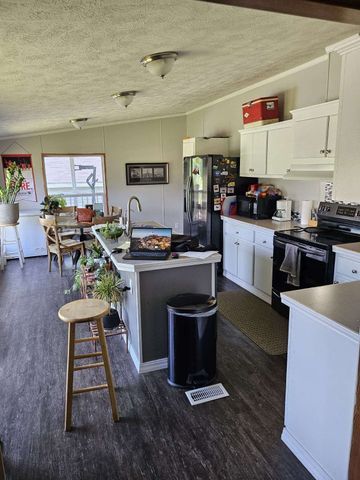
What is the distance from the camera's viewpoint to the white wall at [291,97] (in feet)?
11.8

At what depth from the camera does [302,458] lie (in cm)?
192

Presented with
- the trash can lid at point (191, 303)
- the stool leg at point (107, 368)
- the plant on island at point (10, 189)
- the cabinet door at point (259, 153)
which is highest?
the cabinet door at point (259, 153)

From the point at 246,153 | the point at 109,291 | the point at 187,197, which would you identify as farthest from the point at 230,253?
the point at 109,291

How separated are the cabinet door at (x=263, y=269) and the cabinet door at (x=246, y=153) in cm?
123

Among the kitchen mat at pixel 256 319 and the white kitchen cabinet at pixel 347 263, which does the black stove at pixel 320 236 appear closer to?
the white kitchen cabinet at pixel 347 263

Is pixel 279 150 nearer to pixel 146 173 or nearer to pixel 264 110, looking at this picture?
pixel 264 110

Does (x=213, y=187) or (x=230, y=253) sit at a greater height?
(x=213, y=187)

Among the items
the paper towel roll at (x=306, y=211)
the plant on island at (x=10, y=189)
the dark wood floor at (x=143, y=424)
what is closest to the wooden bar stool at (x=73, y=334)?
the dark wood floor at (x=143, y=424)

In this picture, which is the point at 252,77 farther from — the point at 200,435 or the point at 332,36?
the point at 200,435

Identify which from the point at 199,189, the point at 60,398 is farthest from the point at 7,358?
the point at 199,189

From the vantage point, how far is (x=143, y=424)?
2.25 metres

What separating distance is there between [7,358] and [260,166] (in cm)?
358

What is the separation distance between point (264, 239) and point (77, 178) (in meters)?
4.22

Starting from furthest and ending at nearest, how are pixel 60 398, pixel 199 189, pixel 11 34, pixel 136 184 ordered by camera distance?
pixel 136 184 → pixel 199 189 → pixel 60 398 → pixel 11 34
